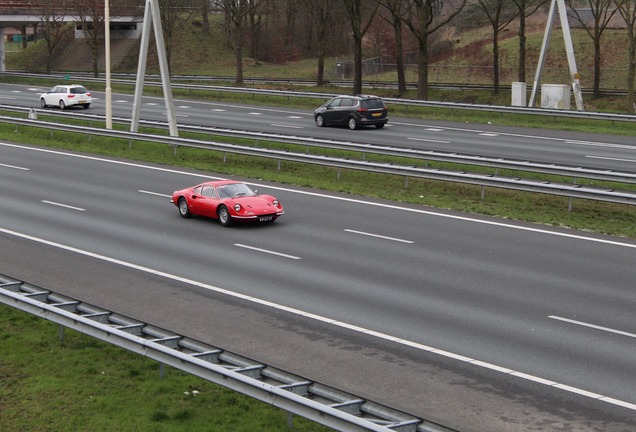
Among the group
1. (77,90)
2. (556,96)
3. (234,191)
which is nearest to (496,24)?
(556,96)

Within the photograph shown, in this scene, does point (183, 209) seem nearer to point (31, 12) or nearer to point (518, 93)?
point (518, 93)

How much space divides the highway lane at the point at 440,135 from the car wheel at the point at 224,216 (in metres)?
14.1

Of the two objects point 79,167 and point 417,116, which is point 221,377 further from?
point 417,116

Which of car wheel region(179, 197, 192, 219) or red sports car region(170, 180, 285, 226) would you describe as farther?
car wheel region(179, 197, 192, 219)

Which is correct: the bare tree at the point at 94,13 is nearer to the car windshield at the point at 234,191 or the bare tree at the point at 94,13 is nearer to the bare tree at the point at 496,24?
the bare tree at the point at 496,24

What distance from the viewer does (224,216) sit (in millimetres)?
23547

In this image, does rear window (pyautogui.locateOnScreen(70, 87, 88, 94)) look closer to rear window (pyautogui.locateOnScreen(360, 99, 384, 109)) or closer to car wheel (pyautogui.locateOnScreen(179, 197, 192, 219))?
rear window (pyautogui.locateOnScreen(360, 99, 384, 109))

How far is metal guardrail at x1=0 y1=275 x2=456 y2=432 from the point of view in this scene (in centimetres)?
984

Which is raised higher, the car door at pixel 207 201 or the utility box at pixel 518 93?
the utility box at pixel 518 93

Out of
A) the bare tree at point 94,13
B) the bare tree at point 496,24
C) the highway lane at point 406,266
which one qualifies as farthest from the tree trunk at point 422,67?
the bare tree at point 94,13

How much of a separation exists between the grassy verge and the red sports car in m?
8.93

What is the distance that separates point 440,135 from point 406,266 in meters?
22.8

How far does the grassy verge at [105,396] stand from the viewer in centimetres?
1144

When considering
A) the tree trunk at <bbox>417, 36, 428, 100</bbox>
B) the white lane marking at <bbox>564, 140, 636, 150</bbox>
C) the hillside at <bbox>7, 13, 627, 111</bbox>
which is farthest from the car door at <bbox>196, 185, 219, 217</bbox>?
the hillside at <bbox>7, 13, 627, 111</bbox>
